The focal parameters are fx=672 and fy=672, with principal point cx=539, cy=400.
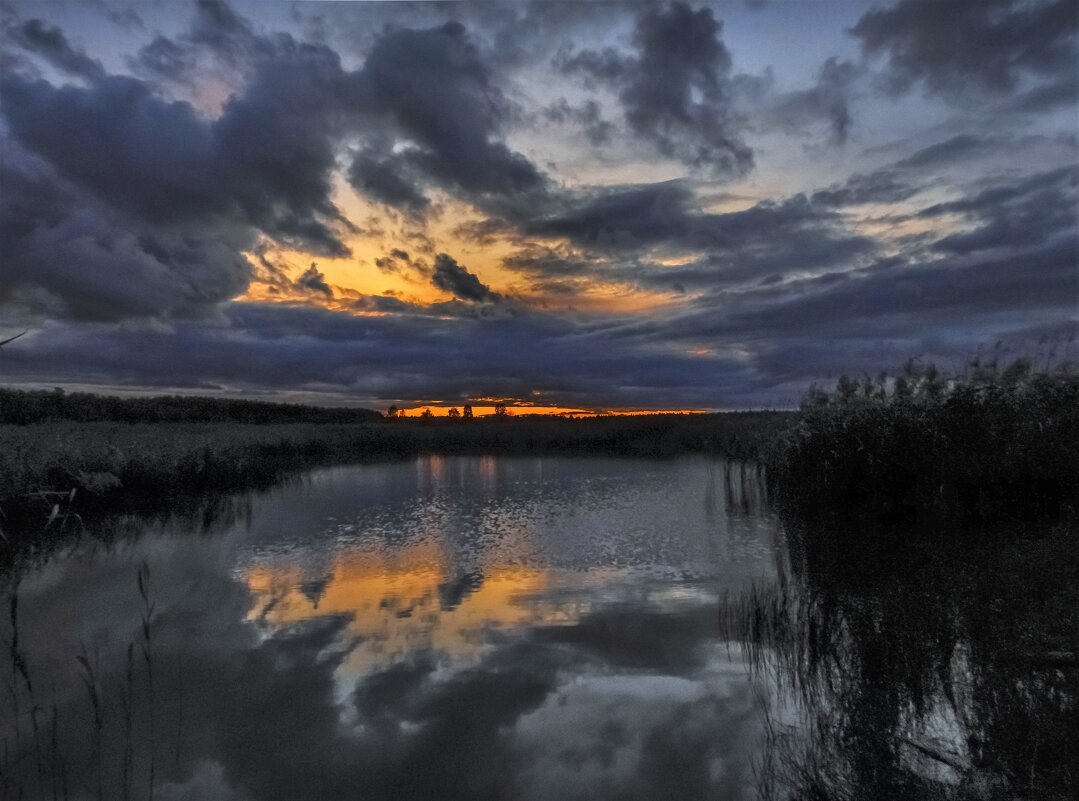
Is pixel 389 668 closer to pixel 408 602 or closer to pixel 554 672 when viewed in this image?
pixel 554 672

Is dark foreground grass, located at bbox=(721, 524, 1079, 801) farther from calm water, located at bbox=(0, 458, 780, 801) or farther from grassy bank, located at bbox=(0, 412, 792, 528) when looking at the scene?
grassy bank, located at bbox=(0, 412, 792, 528)

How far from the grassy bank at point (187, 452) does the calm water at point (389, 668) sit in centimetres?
196

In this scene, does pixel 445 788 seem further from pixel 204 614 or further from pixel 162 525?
pixel 162 525

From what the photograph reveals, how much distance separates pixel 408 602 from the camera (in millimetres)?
9359

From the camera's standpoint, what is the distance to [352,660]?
7.05 m

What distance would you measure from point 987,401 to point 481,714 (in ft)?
38.8

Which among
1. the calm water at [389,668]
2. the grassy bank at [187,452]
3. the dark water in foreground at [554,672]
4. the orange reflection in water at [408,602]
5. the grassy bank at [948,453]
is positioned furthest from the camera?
the grassy bank at [187,452]

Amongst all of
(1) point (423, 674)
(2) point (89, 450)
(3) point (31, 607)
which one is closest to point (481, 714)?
(1) point (423, 674)

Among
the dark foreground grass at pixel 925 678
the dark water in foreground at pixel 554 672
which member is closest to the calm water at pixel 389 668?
the dark water in foreground at pixel 554 672

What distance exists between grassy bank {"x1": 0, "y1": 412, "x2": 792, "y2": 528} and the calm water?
6.43 ft

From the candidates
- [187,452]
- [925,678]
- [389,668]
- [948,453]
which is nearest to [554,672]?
[389,668]

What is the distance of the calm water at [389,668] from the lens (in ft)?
16.0

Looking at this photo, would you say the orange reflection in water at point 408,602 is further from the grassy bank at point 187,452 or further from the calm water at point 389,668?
the grassy bank at point 187,452

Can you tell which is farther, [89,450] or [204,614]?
[89,450]
